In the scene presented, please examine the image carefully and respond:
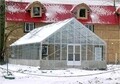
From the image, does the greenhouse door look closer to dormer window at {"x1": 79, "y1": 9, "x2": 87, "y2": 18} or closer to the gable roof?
the gable roof

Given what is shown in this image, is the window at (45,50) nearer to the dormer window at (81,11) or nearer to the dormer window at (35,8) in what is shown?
the dormer window at (35,8)

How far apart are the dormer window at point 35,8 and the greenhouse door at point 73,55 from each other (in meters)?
16.0

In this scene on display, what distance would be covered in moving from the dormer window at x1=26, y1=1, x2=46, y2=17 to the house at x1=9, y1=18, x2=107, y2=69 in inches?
564

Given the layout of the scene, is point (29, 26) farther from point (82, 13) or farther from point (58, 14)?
point (82, 13)

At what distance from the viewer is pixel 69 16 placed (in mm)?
54875

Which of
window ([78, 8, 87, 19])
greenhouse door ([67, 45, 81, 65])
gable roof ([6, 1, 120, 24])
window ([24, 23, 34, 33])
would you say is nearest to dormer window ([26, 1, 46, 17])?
gable roof ([6, 1, 120, 24])

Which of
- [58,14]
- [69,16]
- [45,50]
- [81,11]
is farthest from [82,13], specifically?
[45,50]

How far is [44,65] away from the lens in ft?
116

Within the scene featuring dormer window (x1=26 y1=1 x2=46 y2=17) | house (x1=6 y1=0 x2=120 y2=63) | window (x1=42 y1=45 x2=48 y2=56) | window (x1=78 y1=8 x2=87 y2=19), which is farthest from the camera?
window (x1=78 y1=8 x2=87 y2=19)

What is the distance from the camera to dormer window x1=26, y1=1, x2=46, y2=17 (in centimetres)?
5347

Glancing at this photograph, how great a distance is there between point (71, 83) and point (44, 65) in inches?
373

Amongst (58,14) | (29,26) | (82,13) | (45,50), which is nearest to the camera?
(45,50)

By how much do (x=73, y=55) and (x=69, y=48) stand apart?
713mm

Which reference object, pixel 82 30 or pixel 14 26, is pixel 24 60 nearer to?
pixel 82 30
